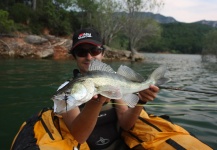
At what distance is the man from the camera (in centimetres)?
329

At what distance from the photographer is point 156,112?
28.7 ft

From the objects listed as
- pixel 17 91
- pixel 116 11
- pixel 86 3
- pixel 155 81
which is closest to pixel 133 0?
pixel 116 11

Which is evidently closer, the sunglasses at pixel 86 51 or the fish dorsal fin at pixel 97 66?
the fish dorsal fin at pixel 97 66

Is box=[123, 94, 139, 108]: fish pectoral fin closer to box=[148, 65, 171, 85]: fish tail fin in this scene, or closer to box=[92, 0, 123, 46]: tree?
box=[148, 65, 171, 85]: fish tail fin

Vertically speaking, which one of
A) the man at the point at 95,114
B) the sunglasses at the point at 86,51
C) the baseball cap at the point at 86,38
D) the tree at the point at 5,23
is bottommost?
the man at the point at 95,114

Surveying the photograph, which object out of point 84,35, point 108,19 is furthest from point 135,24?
point 84,35

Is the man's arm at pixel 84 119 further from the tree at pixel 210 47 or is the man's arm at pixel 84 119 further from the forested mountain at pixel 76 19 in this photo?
the tree at pixel 210 47

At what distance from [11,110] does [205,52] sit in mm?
49765

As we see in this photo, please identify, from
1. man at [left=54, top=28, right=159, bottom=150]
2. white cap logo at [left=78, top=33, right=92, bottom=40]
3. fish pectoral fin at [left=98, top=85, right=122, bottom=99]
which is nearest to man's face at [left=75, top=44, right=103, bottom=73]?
man at [left=54, top=28, right=159, bottom=150]

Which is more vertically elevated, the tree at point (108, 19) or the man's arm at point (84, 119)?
the tree at point (108, 19)

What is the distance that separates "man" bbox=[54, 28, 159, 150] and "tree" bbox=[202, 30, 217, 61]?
5032 centimetres

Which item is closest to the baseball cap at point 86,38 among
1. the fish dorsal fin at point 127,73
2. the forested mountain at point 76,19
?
the fish dorsal fin at point 127,73

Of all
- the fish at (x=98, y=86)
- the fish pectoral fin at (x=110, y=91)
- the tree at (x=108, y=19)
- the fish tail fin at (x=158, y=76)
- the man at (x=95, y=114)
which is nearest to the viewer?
the fish at (x=98, y=86)

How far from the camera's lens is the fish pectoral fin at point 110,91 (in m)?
2.75
